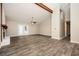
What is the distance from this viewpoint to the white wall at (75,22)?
191 inches

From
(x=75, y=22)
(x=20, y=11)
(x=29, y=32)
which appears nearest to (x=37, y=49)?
(x=29, y=32)

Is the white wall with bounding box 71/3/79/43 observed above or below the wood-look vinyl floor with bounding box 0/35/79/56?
above

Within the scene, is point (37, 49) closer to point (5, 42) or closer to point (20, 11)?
point (5, 42)

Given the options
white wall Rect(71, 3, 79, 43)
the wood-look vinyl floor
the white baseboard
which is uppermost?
white wall Rect(71, 3, 79, 43)

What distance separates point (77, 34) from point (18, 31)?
2706 mm

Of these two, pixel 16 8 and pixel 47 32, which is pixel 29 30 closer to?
pixel 16 8

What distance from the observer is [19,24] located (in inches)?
181

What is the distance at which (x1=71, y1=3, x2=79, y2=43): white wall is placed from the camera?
191 inches

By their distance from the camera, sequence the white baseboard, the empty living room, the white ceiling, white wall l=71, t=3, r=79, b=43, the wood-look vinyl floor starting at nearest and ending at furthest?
the wood-look vinyl floor
the empty living room
the white baseboard
the white ceiling
white wall l=71, t=3, r=79, b=43

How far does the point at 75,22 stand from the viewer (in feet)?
16.2

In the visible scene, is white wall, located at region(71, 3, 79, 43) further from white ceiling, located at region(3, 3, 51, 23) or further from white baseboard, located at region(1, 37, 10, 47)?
white baseboard, located at region(1, 37, 10, 47)

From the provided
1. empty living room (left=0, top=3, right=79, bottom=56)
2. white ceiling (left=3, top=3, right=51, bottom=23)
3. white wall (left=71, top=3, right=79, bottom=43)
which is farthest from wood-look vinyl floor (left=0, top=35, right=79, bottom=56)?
white ceiling (left=3, top=3, right=51, bottom=23)

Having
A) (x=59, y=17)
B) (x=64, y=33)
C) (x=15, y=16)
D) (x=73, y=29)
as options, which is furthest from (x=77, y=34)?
(x=15, y=16)

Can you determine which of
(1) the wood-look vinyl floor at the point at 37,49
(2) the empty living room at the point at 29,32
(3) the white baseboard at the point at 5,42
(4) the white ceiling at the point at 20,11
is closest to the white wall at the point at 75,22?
(2) the empty living room at the point at 29,32
